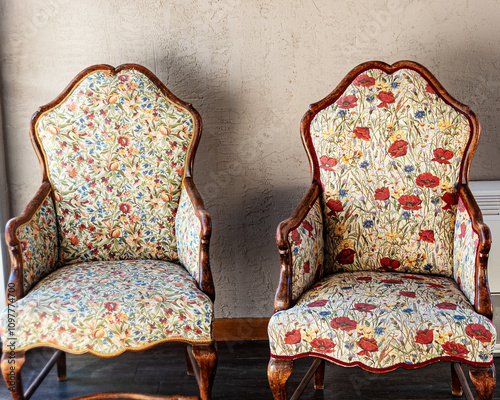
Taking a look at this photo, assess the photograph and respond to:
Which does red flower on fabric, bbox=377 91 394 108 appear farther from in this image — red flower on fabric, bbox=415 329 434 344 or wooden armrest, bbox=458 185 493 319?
red flower on fabric, bbox=415 329 434 344

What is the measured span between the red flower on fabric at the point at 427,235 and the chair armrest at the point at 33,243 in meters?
1.30

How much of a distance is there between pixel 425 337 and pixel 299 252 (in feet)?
1.44

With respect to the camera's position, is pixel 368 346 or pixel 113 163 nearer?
pixel 368 346

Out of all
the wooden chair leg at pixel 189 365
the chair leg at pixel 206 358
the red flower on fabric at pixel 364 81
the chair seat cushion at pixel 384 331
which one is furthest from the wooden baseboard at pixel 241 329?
the red flower on fabric at pixel 364 81

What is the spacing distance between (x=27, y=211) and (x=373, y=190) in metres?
1.20

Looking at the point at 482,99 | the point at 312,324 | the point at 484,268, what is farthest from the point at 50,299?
the point at 482,99

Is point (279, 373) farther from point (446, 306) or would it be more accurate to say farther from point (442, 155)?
point (442, 155)

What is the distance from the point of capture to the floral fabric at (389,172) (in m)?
1.91

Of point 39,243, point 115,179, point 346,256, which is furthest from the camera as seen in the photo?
point 115,179

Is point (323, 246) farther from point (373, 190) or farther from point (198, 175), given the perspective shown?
point (198, 175)

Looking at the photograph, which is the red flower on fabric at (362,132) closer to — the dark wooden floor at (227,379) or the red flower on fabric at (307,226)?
the red flower on fabric at (307,226)

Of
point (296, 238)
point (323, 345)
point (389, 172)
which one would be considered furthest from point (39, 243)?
point (389, 172)

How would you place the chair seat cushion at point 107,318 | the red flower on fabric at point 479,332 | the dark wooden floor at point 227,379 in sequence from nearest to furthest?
1. the red flower on fabric at point 479,332
2. the chair seat cushion at point 107,318
3. the dark wooden floor at point 227,379

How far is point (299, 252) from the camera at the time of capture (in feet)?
5.57
